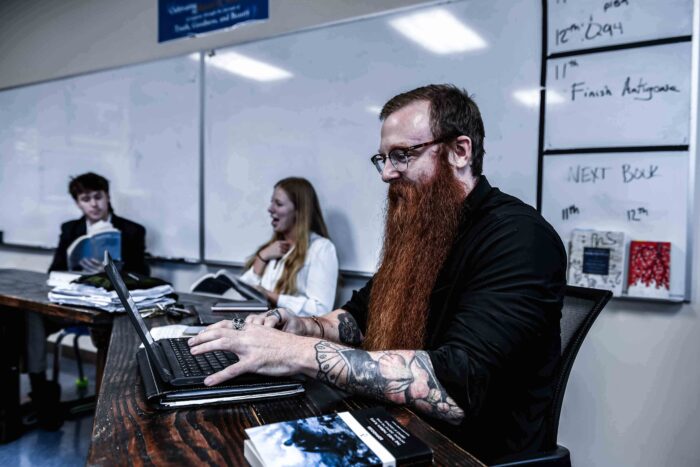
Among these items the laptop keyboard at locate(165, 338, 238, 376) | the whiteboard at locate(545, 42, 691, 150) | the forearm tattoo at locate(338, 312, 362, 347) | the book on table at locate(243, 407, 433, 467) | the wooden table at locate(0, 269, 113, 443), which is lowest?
the wooden table at locate(0, 269, 113, 443)

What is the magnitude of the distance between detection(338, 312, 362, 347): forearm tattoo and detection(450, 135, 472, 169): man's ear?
1.73 feet

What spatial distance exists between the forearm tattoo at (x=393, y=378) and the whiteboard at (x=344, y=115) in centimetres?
129

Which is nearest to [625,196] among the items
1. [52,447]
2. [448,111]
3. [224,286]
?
[448,111]

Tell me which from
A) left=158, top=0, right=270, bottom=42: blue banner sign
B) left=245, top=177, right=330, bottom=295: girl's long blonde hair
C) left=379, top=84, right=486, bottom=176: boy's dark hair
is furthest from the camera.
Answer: left=158, top=0, right=270, bottom=42: blue banner sign

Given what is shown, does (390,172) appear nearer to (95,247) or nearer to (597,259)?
(597,259)

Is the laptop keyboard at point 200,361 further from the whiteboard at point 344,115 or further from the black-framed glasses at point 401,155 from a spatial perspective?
the whiteboard at point 344,115

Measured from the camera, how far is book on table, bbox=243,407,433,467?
A: 59cm

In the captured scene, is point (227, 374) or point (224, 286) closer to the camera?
point (227, 374)

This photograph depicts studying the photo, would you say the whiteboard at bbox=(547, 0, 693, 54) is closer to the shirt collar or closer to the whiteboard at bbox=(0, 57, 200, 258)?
the shirt collar

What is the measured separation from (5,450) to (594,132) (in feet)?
9.25

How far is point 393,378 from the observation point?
0.86 meters

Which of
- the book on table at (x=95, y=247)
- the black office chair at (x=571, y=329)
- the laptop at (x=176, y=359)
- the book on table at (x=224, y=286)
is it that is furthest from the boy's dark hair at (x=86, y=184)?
the black office chair at (x=571, y=329)

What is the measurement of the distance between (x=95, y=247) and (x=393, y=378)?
2.15 metres

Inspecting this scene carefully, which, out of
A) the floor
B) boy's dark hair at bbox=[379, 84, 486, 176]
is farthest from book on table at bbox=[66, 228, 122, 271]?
boy's dark hair at bbox=[379, 84, 486, 176]
